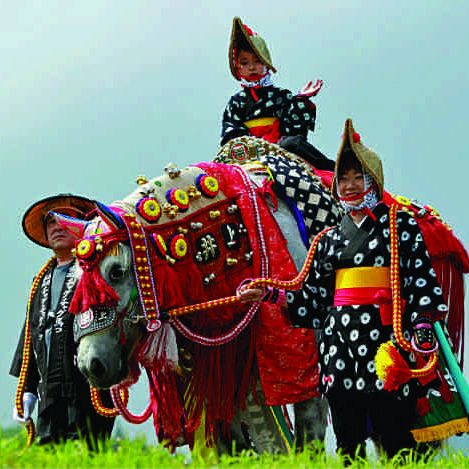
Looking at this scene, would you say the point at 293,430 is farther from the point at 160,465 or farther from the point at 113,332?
the point at 160,465

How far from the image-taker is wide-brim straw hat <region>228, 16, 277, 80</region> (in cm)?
602

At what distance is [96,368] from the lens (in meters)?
4.32

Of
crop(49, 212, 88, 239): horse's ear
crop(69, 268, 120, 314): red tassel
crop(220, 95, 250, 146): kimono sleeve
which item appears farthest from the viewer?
crop(220, 95, 250, 146): kimono sleeve

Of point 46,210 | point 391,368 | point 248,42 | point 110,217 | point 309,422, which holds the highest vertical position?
point 248,42

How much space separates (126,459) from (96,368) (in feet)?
3.80

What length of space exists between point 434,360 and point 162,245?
1.60 m

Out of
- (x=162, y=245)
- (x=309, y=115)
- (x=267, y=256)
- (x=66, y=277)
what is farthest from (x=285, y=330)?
A: (x=309, y=115)

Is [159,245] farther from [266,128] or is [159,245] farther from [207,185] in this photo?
[266,128]

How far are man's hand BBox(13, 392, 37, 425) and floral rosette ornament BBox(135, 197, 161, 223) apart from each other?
1.55m

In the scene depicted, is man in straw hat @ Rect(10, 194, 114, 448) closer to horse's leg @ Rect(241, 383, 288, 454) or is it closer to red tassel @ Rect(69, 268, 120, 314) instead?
red tassel @ Rect(69, 268, 120, 314)

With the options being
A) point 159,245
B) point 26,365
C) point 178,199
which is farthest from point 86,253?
point 26,365

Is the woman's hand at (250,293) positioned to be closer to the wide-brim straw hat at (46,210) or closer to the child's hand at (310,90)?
the wide-brim straw hat at (46,210)

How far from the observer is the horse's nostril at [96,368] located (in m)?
4.31

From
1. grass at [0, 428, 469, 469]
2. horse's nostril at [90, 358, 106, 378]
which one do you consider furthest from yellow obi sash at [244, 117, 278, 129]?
grass at [0, 428, 469, 469]
